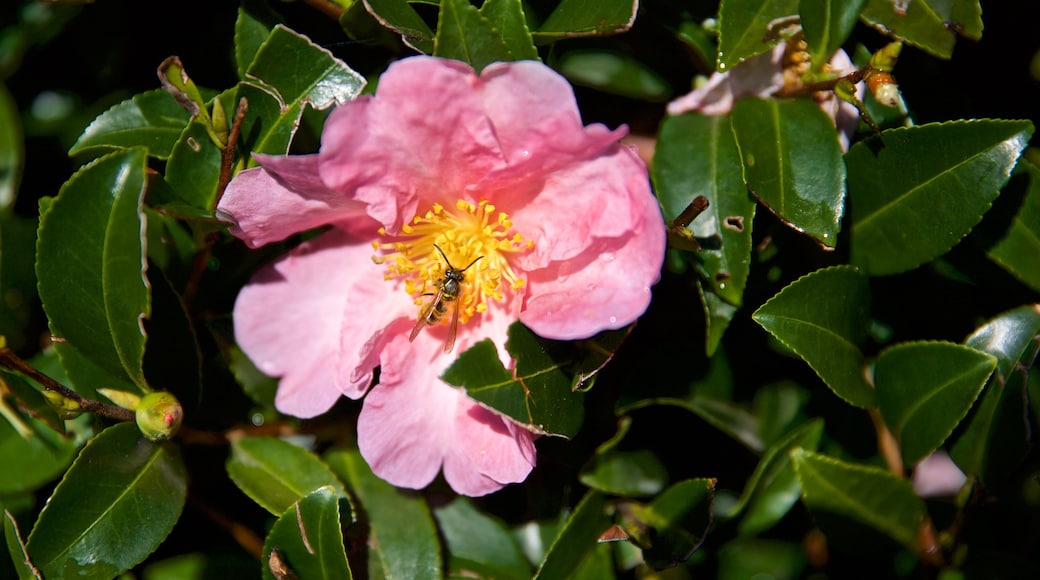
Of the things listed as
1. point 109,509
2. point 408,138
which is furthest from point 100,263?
point 408,138

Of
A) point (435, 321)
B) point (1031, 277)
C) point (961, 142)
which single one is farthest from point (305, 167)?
point (1031, 277)

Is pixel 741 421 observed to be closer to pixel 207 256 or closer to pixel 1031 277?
pixel 1031 277

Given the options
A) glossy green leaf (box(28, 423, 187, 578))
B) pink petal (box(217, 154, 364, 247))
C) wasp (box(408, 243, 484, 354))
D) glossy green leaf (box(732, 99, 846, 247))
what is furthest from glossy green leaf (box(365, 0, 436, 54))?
glossy green leaf (box(28, 423, 187, 578))

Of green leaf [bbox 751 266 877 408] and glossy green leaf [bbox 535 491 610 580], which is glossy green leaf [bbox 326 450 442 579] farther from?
green leaf [bbox 751 266 877 408]

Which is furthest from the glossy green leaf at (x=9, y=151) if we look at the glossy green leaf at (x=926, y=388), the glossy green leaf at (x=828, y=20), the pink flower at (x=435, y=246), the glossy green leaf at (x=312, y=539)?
the glossy green leaf at (x=926, y=388)

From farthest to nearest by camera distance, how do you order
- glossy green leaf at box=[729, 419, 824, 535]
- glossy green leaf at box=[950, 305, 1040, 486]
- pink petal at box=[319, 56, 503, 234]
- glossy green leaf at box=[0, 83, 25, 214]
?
glossy green leaf at box=[0, 83, 25, 214], glossy green leaf at box=[729, 419, 824, 535], glossy green leaf at box=[950, 305, 1040, 486], pink petal at box=[319, 56, 503, 234]
